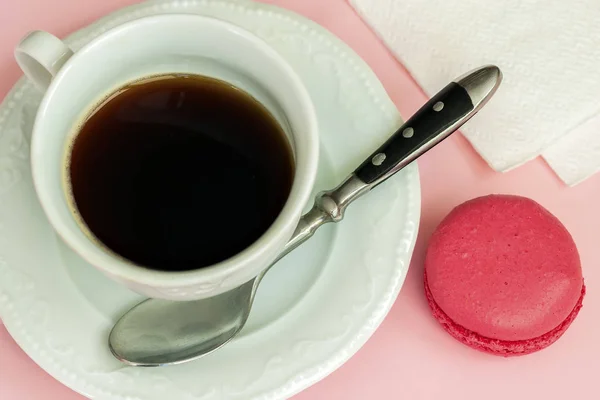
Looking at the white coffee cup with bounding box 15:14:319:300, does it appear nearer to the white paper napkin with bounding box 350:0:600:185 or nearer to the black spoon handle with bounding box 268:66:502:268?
the black spoon handle with bounding box 268:66:502:268

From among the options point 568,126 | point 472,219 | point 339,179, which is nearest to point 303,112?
point 339,179

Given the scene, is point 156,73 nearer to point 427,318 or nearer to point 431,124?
point 431,124

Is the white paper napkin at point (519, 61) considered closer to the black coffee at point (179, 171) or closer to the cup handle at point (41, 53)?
the black coffee at point (179, 171)

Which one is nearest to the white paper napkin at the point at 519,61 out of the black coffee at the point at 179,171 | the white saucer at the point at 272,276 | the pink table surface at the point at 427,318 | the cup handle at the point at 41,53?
the pink table surface at the point at 427,318

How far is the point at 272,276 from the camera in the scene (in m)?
0.60

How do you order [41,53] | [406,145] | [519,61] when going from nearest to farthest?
1. [41,53]
2. [406,145]
3. [519,61]

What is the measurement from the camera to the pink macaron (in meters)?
0.61

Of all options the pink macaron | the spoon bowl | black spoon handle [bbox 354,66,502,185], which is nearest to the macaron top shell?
the pink macaron

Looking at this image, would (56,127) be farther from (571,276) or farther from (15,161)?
(571,276)

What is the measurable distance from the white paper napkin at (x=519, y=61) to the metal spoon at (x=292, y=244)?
0.38ft

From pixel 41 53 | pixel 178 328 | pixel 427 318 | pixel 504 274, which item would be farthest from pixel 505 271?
pixel 41 53

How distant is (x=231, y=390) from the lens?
1.81 feet

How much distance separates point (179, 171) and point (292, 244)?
12 cm

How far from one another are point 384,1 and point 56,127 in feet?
1.37
